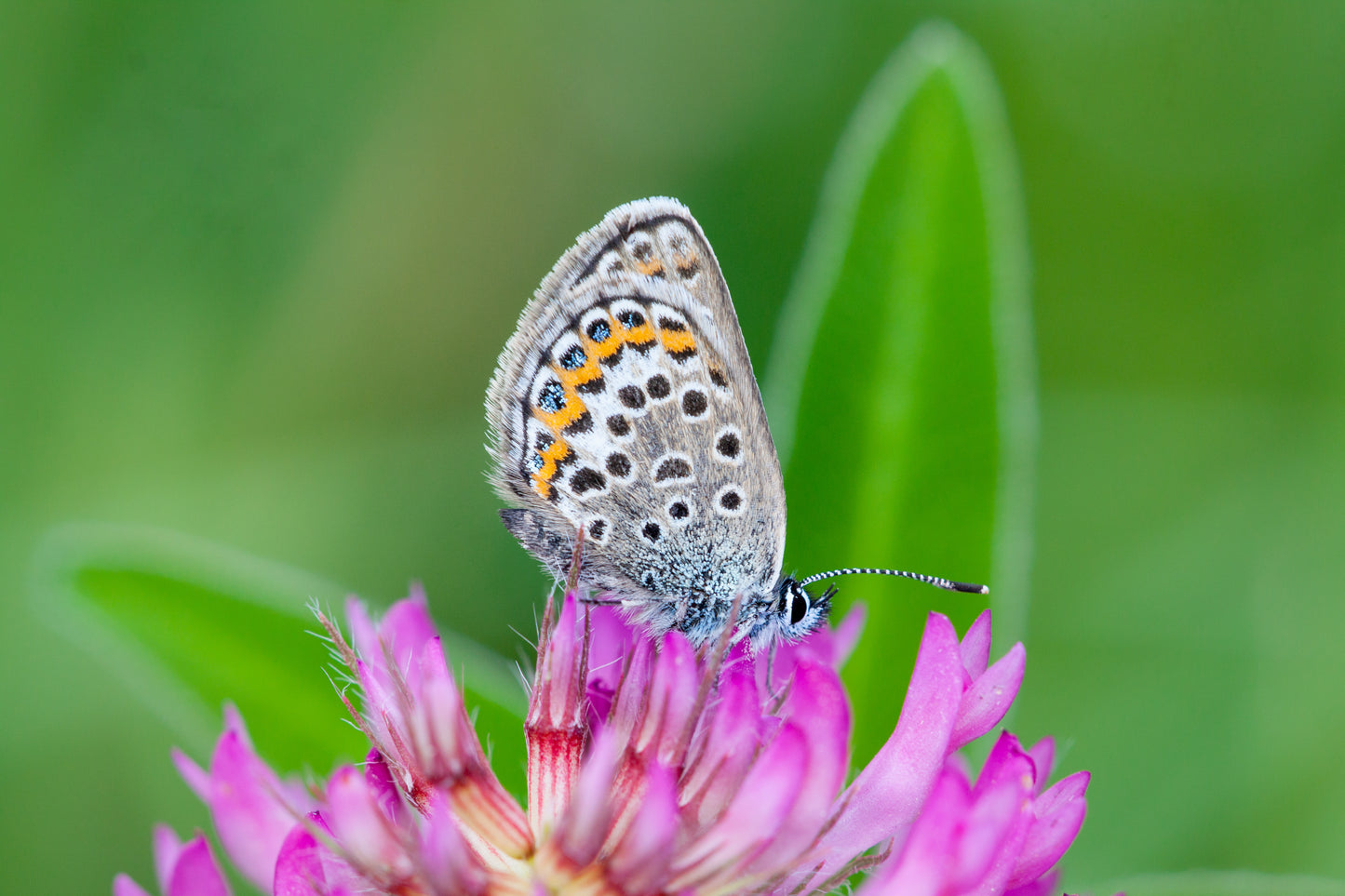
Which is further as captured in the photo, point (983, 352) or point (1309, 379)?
point (1309, 379)

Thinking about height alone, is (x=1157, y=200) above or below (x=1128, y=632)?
above

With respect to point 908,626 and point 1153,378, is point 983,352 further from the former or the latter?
point 1153,378

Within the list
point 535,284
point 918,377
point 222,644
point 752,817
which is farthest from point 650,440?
point 535,284

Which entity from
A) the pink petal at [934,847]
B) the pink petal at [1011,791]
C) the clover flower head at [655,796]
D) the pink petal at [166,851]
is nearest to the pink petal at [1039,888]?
the clover flower head at [655,796]

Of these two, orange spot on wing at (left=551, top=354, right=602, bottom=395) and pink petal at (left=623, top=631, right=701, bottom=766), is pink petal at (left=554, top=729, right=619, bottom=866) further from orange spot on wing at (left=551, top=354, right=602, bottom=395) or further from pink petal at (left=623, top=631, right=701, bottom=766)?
orange spot on wing at (left=551, top=354, right=602, bottom=395)

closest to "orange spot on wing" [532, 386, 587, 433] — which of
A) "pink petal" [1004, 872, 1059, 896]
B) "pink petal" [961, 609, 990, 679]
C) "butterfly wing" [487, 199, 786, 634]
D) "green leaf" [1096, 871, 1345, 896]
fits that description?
"butterfly wing" [487, 199, 786, 634]

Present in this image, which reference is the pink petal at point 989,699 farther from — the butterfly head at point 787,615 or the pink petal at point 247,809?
the pink petal at point 247,809

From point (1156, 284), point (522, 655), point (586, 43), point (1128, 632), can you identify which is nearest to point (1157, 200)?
point (1156, 284)

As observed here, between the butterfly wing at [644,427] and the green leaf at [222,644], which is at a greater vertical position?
→ the butterfly wing at [644,427]
